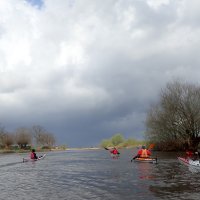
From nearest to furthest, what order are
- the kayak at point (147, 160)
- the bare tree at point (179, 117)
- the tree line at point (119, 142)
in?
the kayak at point (147, 160) < the bare tree at point (179, 117) < the tree line at point (119, 142)

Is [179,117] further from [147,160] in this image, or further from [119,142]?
[119,142]

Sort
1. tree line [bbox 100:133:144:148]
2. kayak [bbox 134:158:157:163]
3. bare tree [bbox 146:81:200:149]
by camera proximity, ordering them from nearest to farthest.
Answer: kayak [bbox 134:158:157:163] < bare tree [bbox 146:81:200:149] < tree line [bbox 100:133:144:148]

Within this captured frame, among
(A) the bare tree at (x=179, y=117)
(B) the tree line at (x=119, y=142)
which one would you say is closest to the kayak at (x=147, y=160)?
(A) the bare tree at (x=179, y=117)

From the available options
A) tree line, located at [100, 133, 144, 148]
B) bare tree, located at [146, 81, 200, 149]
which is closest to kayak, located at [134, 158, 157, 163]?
bare tree, located at [146, 81, 200, 149]

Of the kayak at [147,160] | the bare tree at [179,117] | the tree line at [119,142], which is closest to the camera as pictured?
the kayak at [147,160]

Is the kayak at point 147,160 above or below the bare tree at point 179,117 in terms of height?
below

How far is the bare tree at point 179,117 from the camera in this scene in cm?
7450

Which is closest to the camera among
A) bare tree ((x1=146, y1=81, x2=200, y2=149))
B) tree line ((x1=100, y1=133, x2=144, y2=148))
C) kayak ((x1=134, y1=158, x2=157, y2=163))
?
kayak ((x1=134, y1=158, x2=157, y2=163))

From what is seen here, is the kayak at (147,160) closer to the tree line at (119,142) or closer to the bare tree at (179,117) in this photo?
the bare tree at (179,117)

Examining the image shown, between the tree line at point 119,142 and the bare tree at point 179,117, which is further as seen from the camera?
the tree line at point 119,142

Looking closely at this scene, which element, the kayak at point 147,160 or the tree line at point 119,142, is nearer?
the kayak at point 147,160

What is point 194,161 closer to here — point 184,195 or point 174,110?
point 184,195

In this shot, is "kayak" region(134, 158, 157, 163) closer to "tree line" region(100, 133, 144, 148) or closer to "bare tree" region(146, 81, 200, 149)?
"bare tree" region(146, 81, 200, 149)

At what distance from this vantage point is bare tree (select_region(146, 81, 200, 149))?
74.5 metres
